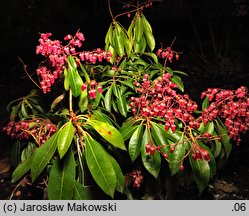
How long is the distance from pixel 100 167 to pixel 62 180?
14 cm

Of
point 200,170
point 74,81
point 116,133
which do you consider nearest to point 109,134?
point 116,133

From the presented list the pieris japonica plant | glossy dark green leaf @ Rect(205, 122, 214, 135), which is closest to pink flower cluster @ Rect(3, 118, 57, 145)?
the pieris japonica plant

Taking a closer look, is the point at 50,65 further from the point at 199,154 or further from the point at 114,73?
the point at 199,154

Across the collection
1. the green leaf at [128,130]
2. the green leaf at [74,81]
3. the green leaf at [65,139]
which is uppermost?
the green leaf at [74,81]

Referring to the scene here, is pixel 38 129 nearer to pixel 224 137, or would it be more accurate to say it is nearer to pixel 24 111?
pixel 24 111

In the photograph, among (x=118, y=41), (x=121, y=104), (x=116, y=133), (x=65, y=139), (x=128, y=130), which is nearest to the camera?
(x=65, y=139)

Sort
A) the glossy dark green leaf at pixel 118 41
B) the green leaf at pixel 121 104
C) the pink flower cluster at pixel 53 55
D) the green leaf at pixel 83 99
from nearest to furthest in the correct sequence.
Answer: the pink flower cluster at pixel 53 55
the green leaf at pixel 83 99
the green leaf at pixel 121 104
the glossy dark green leaf at pixel 118 41

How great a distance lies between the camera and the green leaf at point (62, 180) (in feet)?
3.39

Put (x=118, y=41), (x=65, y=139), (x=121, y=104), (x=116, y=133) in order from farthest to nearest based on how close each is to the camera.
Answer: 1. (x=118, y=41)
2. (x=121, y=104)
3. (x=116, y=133)
4. (x=65, y=139)

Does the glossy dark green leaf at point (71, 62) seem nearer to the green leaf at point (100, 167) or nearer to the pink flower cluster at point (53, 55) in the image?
the pink flower cluster at point (53, 55)

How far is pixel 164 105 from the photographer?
1153mm

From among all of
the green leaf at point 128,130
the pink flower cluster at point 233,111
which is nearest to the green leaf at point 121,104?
the green leaf at point 128,130

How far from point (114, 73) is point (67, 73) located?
0.32 metres

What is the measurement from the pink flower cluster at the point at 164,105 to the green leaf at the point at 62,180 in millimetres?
331
